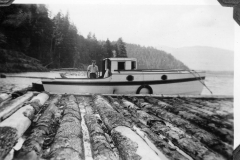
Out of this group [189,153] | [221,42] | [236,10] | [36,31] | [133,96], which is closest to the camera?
[189,153]

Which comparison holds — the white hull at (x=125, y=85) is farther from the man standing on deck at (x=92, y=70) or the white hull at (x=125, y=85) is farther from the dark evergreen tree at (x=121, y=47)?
the dark evergreen tree at (x=121, y=47)

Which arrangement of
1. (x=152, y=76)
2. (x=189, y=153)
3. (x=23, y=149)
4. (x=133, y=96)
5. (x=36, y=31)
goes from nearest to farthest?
(x=23, y=149)
(x=189, y=153)
(x=36, y=31)
(x=133, y=96)
(x=152, y=76)

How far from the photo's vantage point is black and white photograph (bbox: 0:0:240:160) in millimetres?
2057

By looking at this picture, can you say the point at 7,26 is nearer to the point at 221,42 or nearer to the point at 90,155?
the point at 90,155

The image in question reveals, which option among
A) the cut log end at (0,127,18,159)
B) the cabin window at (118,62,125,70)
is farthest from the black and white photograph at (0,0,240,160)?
the cabin window at (118,62,125,70)

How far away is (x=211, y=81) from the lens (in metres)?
3.90

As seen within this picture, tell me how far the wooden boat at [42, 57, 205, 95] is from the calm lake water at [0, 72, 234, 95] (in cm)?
28

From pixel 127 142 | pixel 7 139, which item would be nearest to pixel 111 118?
pixel 127 142

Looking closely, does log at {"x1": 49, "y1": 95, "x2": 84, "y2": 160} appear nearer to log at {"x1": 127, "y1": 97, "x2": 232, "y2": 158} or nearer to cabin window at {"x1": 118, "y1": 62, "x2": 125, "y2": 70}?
log at {"x1": 127, "y1": 97, "x2": 232, "y2": 158}

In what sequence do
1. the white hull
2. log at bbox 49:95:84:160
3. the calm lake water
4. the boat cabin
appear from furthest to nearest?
the white hull < the boat cabin < the calm lake water < log at bbox 49:95:84:160

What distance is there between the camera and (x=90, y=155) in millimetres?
2078

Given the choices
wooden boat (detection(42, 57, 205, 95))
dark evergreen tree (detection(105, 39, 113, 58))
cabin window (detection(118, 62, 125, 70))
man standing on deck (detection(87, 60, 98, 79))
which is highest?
dark evergreen tree (detection(105, 39, 113, 58))

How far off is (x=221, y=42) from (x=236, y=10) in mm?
588

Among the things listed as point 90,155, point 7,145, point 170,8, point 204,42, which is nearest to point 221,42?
point 204,42
